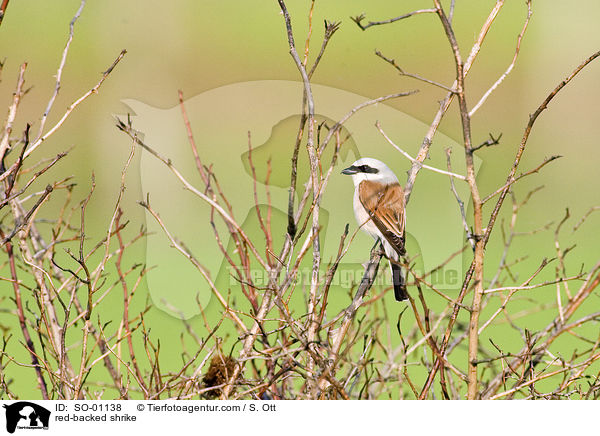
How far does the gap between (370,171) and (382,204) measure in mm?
159

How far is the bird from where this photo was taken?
2.13 m

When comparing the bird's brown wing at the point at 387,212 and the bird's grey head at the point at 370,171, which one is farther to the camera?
the bird's brown wing at the point at 387,212

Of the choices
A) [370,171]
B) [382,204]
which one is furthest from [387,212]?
[370,171]

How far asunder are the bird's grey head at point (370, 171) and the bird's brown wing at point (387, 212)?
27 millimetres

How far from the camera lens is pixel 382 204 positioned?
2.28m

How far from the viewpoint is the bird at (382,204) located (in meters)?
2.13
